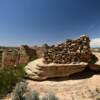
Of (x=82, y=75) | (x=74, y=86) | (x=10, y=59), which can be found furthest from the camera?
(x=10, y=59)

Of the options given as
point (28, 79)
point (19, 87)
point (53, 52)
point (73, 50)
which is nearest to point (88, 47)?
point (73, 50)

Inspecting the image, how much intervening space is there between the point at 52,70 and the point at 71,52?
1727 millimetres

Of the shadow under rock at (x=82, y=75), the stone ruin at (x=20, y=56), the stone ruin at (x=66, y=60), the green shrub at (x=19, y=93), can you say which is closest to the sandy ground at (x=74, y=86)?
the shadow under rock at (x=82, y=75)

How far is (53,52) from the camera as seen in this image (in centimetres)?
1480

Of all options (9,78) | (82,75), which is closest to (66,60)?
(82,75)

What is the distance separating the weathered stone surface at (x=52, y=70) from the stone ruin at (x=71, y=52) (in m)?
0.39

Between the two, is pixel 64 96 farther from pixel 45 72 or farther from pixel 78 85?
pixel 45 72

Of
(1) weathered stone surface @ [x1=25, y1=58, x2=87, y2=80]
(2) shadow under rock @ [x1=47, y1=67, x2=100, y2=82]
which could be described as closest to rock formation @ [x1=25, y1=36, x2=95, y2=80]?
(1) weathered stone surface @ [x1=25, y1=58, x2=87, y2=80]

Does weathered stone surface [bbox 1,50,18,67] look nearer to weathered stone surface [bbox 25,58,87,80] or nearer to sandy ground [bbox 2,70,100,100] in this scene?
weathered stone surface [bbox 25,58,87,80]

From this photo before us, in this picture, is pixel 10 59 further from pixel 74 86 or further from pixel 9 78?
pixel 74 86

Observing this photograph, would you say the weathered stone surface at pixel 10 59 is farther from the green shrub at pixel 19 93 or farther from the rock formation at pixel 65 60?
the green shrub at pixel 19 93

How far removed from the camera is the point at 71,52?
1416 centimetres

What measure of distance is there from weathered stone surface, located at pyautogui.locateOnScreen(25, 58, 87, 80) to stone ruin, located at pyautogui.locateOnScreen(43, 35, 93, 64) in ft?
1.27

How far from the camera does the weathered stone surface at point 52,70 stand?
13867 mm
